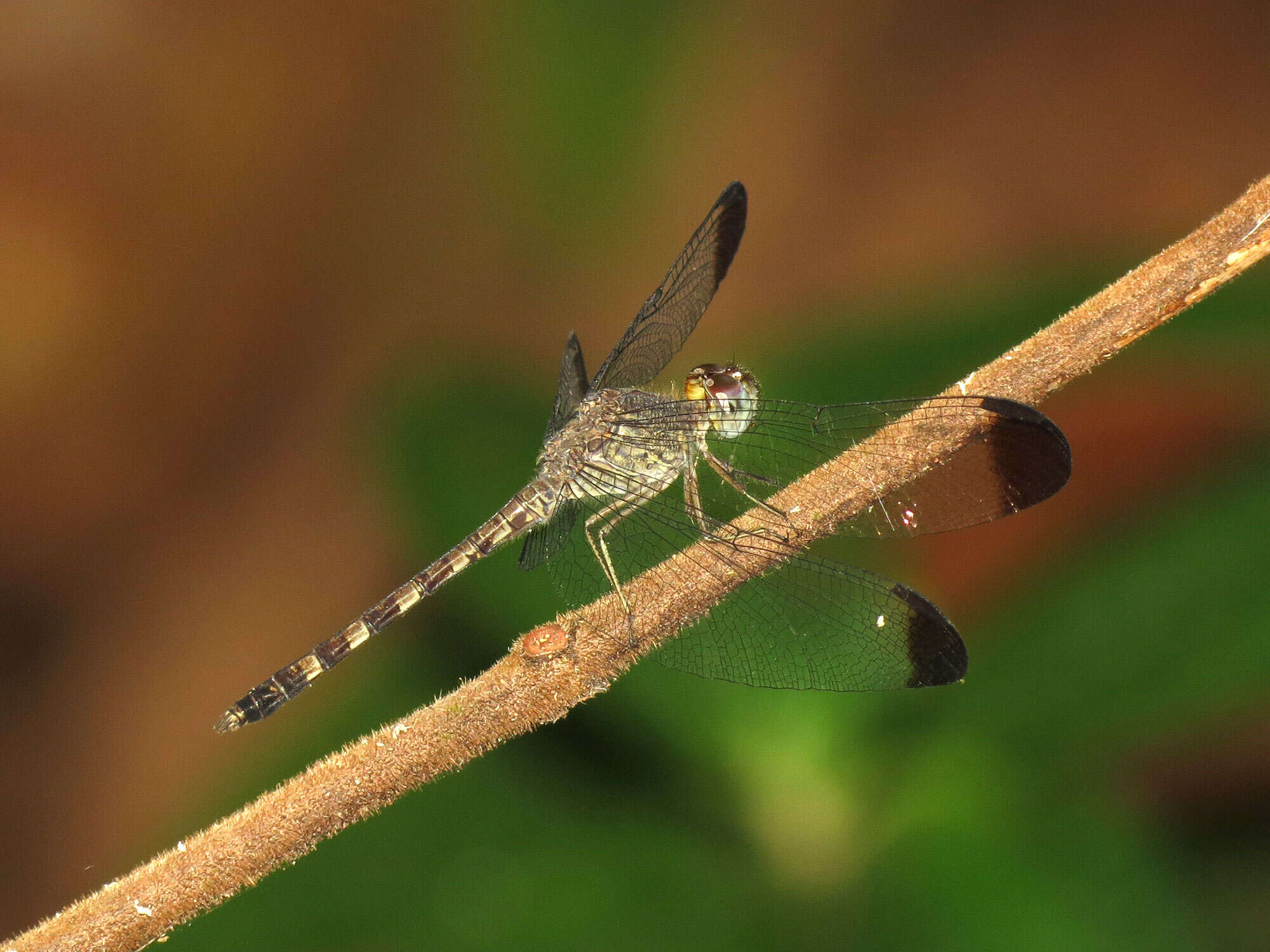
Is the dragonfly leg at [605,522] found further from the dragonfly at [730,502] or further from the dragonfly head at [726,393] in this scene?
the dragonfly head at [726,393]

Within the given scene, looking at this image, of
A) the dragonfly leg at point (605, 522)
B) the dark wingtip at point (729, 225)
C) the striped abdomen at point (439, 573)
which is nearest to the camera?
the dragonfly leg at point (605, 522)

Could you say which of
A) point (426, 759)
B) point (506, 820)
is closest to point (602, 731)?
point (506, 820)

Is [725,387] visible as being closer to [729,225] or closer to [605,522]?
[605,522]

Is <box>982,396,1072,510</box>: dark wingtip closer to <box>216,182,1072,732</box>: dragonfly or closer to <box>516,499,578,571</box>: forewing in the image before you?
<box>216,182,1072,732</box>: dragonfly

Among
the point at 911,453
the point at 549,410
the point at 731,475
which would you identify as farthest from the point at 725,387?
the point at 549,410

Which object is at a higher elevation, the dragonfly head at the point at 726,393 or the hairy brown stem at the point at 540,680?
the hairy brown stem at the point at 540,680

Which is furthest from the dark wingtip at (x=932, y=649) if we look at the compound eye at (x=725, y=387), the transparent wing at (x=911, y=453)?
the compound eye at (x=725, y=387)
